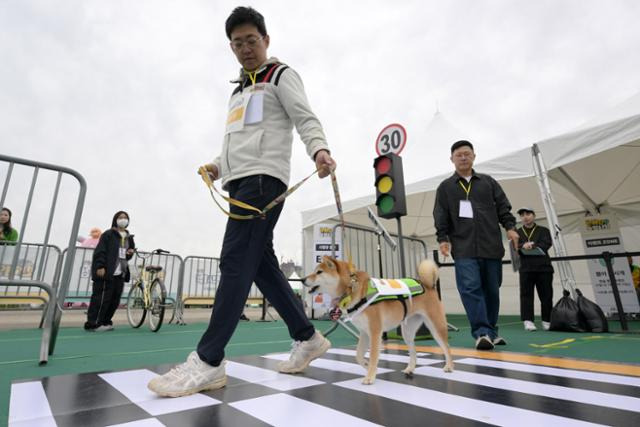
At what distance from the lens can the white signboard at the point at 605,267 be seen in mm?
6418

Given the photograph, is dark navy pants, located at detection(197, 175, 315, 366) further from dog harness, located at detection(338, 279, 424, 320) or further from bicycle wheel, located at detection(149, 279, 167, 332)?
bicycle wheel, located at detection(149, 279, 167, 332)

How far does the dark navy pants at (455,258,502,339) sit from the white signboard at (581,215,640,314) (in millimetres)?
4637

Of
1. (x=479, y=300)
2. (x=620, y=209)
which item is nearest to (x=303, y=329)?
(x=479, y=300)

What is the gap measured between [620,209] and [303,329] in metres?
9.89

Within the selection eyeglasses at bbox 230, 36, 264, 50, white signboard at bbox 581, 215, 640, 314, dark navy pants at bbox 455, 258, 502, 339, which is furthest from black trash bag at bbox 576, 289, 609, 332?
eyeglasses at bbox 230, 36, 264, 50

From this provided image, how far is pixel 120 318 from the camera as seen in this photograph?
23.7 feet

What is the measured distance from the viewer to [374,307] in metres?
1.92

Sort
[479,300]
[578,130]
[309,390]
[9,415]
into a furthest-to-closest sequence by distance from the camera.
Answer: [578,130]
[479,300]
[309,390]
[9,415]

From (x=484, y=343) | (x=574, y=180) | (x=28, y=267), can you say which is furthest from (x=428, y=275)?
(x=574, y=180)

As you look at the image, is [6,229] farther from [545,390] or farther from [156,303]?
[545,390]

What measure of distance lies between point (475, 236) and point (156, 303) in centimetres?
485

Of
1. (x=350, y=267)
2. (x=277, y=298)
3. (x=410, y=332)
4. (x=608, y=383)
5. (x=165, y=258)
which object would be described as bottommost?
(x=608, y=383)

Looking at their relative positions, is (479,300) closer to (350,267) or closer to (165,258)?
(350,267)

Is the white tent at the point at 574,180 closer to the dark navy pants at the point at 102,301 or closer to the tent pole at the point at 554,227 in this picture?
the tent pole at the point at 554,227
